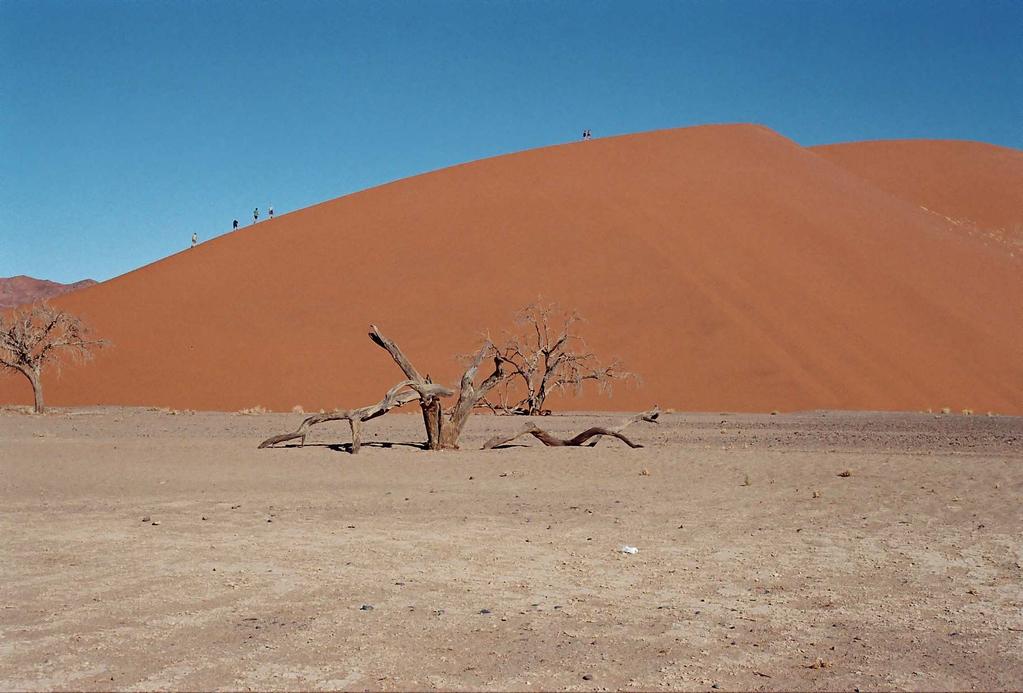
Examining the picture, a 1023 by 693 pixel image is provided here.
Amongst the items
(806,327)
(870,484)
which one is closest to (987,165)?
(806,327)

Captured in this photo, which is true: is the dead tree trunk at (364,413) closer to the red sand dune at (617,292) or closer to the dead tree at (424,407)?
the dead tree at (424,407)

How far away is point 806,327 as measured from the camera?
106 ft

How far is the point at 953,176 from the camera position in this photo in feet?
201

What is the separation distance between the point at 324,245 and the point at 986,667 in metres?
40.4

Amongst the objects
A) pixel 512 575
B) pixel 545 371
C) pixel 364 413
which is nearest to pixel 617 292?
pixel 545 371

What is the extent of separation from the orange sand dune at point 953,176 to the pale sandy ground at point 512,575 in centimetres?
4314

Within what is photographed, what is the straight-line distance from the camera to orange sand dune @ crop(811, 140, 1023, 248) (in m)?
53.7

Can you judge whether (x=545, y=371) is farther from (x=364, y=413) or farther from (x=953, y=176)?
(x=953, y=176)

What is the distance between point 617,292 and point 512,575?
96.0 ft

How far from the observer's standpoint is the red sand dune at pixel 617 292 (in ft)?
99.7

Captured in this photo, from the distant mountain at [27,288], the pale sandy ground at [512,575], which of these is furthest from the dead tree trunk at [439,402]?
the distant mountain at [27,288]

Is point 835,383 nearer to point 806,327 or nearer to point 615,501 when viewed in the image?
point 806,327

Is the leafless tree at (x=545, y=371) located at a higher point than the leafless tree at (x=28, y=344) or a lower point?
lower

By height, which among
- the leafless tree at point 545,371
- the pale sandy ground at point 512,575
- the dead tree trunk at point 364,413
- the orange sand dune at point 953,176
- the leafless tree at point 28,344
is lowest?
the pale sandy ground at point 512,575
